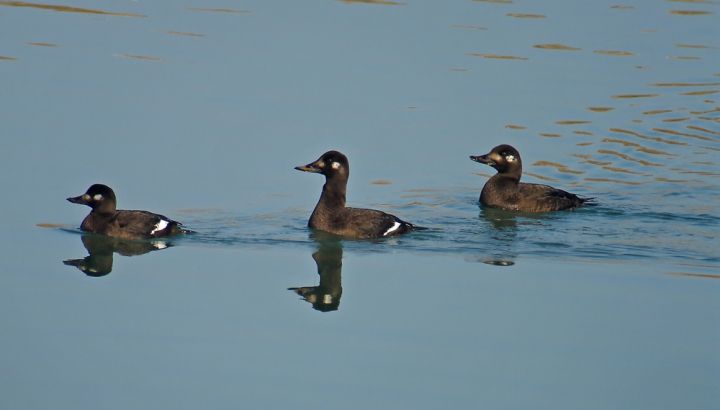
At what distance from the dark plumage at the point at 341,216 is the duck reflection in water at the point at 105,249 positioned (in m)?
2.13

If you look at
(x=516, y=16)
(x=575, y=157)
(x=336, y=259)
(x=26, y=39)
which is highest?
(x=516, y=16)

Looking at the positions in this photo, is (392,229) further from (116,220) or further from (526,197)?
(116,220)

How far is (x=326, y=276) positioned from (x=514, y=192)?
4.76 meters

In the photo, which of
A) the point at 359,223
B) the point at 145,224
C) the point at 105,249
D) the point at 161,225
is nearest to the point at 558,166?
the point at 359,223

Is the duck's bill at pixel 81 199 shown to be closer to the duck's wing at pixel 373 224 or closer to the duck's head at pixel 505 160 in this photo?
the duck's wing at pixel 373 224

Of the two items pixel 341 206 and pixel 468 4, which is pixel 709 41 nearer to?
pixel 468 4

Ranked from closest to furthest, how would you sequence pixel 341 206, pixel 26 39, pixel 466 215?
pixel 341 206
pixel 466 215
pixel 26 39

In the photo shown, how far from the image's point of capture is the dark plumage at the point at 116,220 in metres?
12.2

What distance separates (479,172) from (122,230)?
6978mm

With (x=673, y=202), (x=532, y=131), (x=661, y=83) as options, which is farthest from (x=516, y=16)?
(x=673, y=202)

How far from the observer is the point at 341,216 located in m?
13.0

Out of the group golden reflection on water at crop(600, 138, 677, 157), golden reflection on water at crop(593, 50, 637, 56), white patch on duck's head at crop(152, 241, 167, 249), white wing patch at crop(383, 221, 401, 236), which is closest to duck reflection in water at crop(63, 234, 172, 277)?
white patch on duck's head at crop(152, 241, 167, 249)

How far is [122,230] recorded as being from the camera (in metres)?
12.4

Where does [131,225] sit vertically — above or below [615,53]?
below
